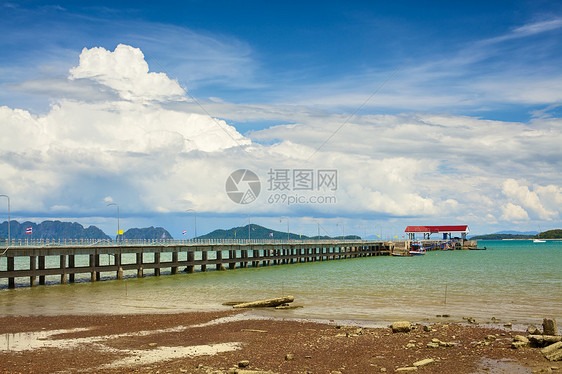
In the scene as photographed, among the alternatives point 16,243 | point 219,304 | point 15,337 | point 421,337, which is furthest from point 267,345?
point 16,243

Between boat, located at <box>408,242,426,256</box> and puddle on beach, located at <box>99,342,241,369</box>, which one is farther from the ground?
puddle on beach, located at <box>99,342,241,369</box>

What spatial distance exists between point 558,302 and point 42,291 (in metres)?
43.7

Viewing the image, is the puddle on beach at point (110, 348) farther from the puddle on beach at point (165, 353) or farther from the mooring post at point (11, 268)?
the mooring post at point (11, 268)

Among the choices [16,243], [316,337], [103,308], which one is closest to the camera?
[316,337]

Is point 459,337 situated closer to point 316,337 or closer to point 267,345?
point 316,337

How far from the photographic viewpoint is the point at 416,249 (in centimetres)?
17238

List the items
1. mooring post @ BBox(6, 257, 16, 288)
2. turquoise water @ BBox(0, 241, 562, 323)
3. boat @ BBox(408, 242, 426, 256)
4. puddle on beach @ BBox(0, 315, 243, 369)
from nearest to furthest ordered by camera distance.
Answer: puddle on beach @ BBox(0, 315, 243, 369)
turquoise water @ BBox(0, 241, 562, 323)
mooring post @ BBox(6, 257, 16, 288)
boat @ BBox(408, 242, 426, 256)

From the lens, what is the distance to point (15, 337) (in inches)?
934

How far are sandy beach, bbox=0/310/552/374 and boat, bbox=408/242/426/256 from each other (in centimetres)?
13635

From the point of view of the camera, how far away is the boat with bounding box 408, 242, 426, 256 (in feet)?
520

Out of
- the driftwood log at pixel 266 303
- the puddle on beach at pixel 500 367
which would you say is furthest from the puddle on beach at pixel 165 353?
the driftwood log at pixel 266 303

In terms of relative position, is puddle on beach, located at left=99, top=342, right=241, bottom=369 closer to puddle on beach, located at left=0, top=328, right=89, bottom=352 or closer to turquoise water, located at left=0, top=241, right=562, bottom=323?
puddle on beach, located at left=0, top=328, right=89, bottom=352

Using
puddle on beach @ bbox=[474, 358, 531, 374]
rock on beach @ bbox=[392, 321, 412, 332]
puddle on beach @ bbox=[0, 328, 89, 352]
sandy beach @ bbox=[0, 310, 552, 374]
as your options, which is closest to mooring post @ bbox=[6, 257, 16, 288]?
sandy beach @ bbox=[0, 310, 552, 374]

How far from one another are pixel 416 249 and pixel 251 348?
15899 cm
